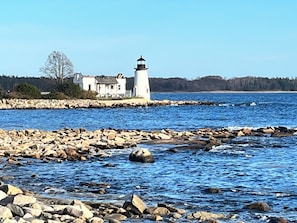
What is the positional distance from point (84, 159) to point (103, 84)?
66.2 metres

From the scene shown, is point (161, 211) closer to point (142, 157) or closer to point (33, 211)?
point (33, 211)

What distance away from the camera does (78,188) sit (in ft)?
46.9

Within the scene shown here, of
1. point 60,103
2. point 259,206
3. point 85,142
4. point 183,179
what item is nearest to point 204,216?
point 259,206

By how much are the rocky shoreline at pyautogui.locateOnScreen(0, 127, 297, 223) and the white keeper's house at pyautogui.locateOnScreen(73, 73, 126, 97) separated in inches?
→ 2089

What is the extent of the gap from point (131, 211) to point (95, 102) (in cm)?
6767

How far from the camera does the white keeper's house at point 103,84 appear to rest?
8550 cm

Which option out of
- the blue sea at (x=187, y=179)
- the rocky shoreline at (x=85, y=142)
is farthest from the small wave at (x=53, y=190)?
the rocky shoreline at (x=85, y=142)

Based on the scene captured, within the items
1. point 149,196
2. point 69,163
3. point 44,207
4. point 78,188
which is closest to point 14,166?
point 69,163

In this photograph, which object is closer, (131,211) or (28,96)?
(131,211)

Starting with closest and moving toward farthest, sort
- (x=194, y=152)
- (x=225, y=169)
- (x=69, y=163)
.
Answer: (x=225, y=169)
(x=69, y=163)
(x=194, y=152)

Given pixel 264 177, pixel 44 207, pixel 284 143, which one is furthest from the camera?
pixel 284 143

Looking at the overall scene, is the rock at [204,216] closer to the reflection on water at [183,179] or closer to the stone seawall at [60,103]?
the reflection on water at [183,179]

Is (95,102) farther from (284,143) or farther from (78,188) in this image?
(78,188)

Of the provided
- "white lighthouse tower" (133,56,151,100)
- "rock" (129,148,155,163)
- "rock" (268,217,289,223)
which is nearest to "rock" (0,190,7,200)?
"rock" (268,217,289,223)
